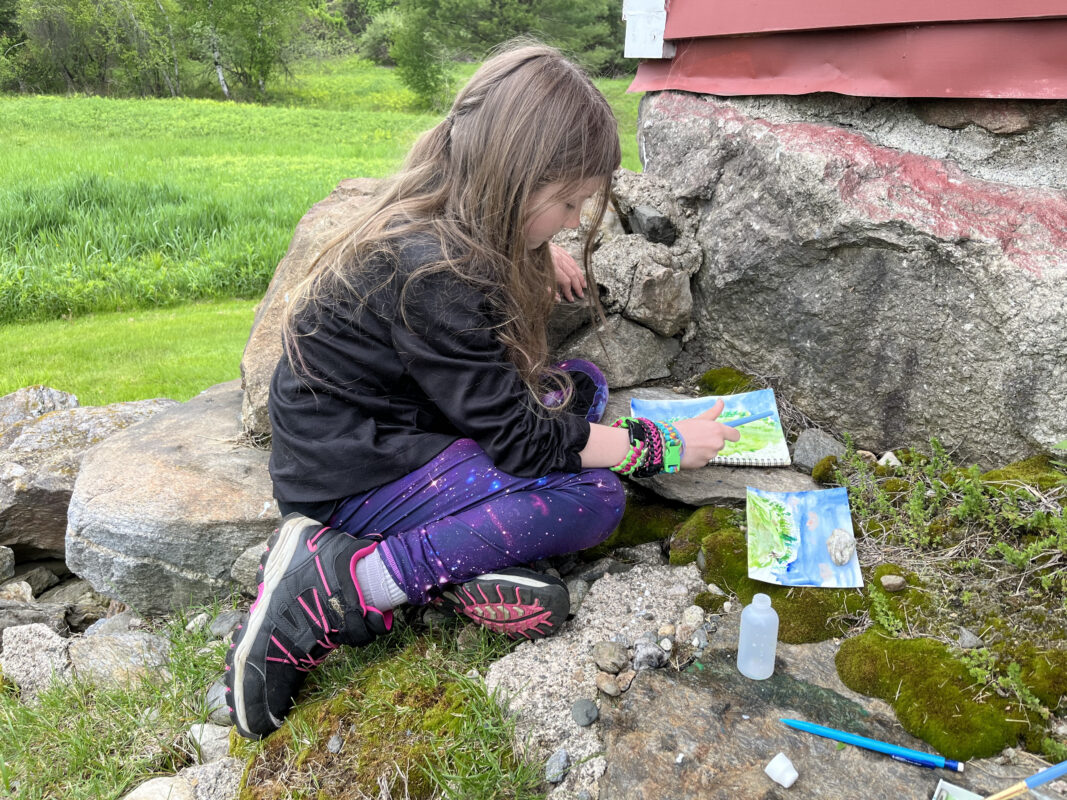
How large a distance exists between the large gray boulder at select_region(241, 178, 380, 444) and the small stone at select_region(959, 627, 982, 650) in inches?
91.5

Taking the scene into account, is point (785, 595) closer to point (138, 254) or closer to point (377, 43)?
point (138, 254)

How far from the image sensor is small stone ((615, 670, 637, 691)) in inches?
69.2

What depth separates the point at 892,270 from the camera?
2.38 m

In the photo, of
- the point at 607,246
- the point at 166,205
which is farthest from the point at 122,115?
the point at 607,246

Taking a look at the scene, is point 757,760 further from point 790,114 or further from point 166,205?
point 166,205

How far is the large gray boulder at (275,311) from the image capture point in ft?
9.86

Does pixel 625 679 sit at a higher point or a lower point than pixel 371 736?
higher

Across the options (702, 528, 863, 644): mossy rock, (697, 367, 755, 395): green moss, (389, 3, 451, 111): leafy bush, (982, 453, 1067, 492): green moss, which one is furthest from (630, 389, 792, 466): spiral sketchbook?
(389, 3, 451, 111): leafy bush

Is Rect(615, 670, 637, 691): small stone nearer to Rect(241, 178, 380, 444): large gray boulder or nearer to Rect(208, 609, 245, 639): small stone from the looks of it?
Rect(208, 609, 245, 639): small stone

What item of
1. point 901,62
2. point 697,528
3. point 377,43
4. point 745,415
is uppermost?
point 377,43

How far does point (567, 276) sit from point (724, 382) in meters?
0.74

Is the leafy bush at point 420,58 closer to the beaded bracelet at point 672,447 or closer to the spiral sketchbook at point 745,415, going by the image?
the spiral sketchbook at point 745,415

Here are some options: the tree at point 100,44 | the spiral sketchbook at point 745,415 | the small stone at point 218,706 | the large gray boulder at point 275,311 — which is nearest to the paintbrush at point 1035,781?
the spiral sketchbook at point 745,415

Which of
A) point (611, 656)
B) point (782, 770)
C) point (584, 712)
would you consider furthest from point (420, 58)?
point (782, 770)
